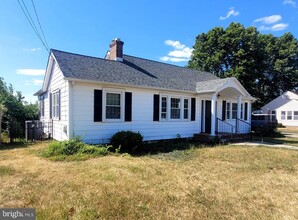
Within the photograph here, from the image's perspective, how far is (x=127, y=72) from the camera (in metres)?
12.1

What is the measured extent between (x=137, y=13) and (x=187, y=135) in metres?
8.86

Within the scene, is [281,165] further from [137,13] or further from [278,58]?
[278,58]

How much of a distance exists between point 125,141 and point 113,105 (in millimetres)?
1926

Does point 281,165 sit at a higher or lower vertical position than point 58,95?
lower

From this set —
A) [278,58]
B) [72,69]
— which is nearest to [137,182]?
[72,69]

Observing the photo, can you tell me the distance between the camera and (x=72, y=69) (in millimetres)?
9898

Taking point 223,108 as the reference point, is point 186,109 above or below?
below

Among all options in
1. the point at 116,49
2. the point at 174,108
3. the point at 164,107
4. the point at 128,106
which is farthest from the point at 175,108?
the point at 116,49

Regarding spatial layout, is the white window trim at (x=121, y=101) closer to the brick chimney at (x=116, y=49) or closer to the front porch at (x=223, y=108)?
the brick chimney at (x=116, y=49)

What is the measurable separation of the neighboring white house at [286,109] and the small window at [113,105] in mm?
28871

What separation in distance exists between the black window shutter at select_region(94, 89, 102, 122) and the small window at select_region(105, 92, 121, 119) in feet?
1.35

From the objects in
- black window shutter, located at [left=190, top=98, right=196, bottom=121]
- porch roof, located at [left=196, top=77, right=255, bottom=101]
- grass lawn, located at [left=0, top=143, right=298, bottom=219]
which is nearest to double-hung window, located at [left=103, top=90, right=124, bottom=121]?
grass lawn, located at [left=0, top=143, right=298, bottom=219]

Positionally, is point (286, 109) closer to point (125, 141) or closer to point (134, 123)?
point (134, 123)

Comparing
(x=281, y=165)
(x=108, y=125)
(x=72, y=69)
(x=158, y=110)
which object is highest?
(x=72, y=69)
